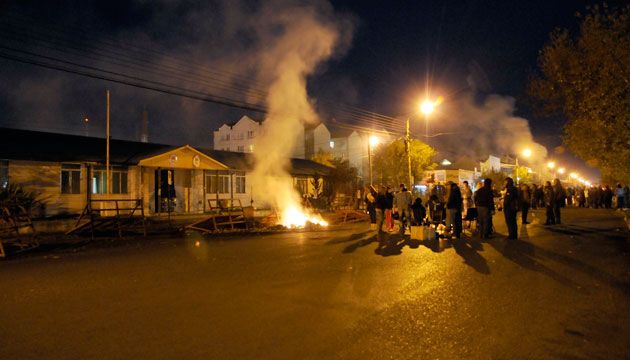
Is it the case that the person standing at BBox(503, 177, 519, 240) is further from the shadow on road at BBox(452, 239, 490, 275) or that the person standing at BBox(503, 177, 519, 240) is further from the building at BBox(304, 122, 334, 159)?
the building at BBox(304, 122, 334, 159)

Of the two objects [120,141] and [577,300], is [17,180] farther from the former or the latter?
[577,300]

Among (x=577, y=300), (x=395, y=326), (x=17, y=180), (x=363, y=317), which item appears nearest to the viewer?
(x=395, y=326)

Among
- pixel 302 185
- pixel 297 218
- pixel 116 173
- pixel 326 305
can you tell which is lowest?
pixel 326 305

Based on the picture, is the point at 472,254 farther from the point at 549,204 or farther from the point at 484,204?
the point at 549,204

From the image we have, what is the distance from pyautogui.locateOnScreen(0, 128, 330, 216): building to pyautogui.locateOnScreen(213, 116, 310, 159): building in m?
32.1

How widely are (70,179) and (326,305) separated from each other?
65.1ft

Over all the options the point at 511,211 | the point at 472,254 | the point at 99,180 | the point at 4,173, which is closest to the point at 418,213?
the point at 511,211

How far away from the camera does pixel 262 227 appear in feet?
56.8

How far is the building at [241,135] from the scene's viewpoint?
61.2 meters

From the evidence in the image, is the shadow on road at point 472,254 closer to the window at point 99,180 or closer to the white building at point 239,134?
the window at point 99,180

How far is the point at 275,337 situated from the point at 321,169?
3082 cm

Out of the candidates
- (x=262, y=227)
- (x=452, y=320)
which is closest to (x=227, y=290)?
(x=452, y=320)

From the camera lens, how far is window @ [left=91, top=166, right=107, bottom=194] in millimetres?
21656

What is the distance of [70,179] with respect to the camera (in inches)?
817
